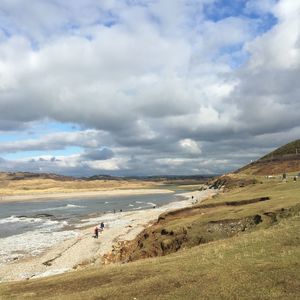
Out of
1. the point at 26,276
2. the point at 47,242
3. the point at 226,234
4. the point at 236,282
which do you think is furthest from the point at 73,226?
the point at 236,282

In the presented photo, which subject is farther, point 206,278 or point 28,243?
point 28,243

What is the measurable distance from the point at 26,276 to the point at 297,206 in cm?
2547

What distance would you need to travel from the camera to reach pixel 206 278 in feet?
68.0

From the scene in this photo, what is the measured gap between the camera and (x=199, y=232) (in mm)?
41938

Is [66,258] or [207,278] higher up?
[207,278]

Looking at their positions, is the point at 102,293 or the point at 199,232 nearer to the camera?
the point at 102,293

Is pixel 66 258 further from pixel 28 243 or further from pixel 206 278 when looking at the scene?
pixel 206 278

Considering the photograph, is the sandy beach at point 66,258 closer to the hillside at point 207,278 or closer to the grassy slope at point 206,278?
the grassy slope at point 206,278

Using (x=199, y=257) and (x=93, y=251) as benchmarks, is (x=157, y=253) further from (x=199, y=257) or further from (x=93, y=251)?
(x=199, y=257)

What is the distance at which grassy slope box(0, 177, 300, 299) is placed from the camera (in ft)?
61.3

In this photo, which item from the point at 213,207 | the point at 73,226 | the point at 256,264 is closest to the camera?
the point at 256,264

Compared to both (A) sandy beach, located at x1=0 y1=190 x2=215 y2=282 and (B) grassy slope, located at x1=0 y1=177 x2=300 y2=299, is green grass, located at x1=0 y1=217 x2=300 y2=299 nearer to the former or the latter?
(B) grassy slope, located at x1=0 y1=177 x2=300 y2=299

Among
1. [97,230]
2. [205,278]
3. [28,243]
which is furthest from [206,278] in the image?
[28,243]

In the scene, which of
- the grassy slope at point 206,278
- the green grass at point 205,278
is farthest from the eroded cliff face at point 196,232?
the green grass at point 205,278
